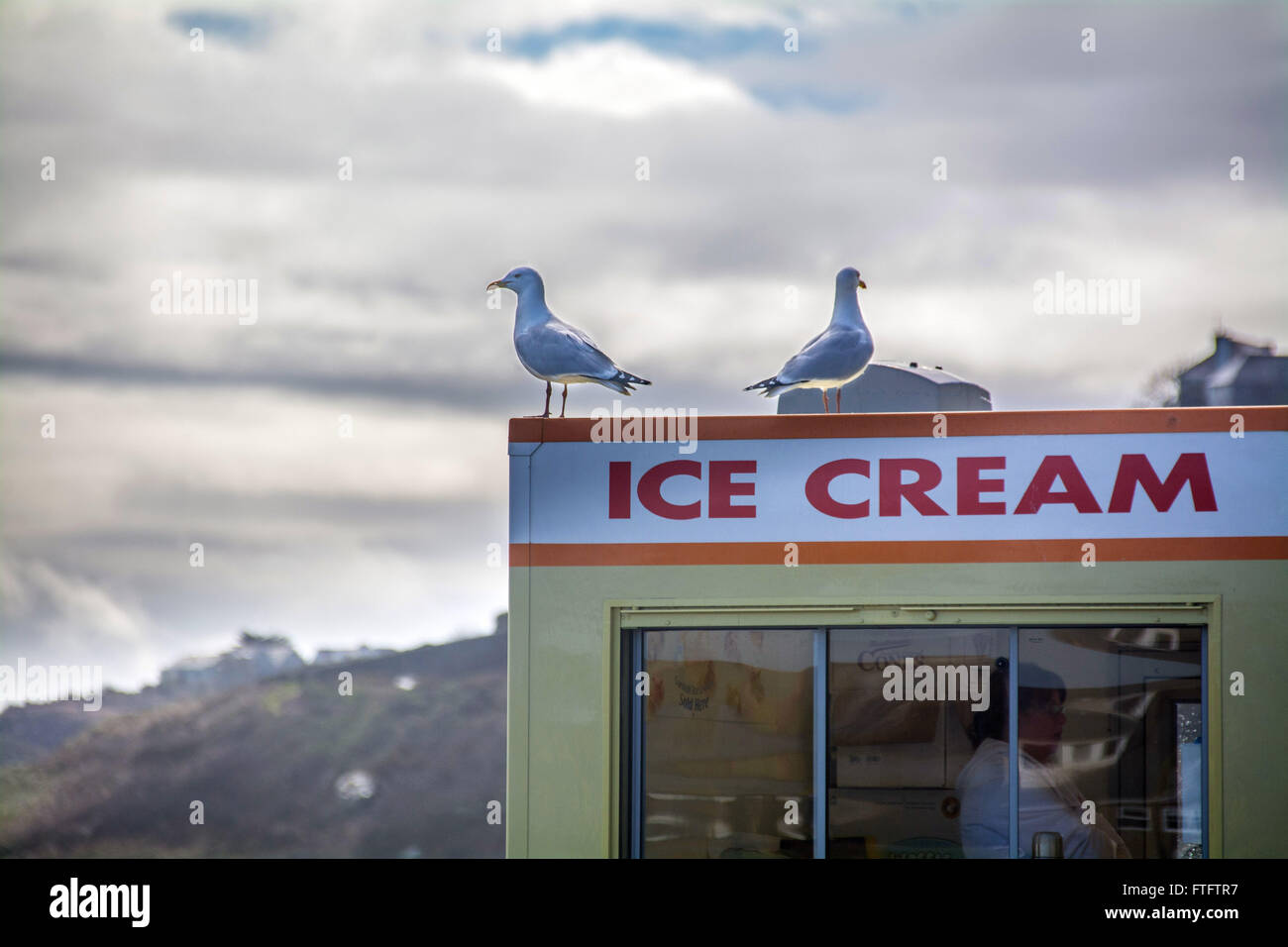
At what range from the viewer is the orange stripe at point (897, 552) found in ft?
29.1

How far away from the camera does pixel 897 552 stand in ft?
A: 29.8

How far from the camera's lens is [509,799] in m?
9.23

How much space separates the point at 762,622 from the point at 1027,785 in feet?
6.28

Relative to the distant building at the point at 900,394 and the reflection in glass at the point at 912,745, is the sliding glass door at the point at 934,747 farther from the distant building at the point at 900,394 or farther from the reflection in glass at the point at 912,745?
the distant building at the point at 900,394

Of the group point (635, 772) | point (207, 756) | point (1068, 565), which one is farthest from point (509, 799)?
point (207, 756)

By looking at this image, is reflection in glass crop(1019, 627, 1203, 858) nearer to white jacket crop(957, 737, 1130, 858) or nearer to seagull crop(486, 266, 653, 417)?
white jacket crop(957, 737, 1130, 858)

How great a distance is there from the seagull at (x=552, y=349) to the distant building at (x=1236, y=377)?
9.21 metres

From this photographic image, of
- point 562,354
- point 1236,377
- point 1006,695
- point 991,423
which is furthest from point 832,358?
point 1236,377

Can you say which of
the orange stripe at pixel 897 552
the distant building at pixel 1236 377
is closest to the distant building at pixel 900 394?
the orange stripe at pixel 897 552

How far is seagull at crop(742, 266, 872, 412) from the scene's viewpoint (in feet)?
32.1

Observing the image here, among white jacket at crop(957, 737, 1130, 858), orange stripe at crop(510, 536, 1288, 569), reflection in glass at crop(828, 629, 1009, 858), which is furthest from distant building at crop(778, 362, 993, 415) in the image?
white jacket at crop(957, 737, 1130, 858)

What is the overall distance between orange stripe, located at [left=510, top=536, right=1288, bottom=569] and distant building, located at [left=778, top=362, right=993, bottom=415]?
2.48 meters
